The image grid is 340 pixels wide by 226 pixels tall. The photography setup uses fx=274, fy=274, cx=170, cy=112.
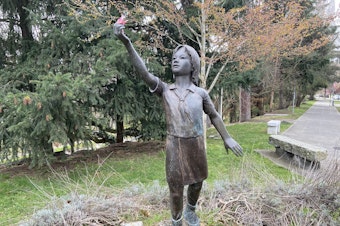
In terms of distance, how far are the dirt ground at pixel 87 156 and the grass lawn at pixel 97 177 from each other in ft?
0.51

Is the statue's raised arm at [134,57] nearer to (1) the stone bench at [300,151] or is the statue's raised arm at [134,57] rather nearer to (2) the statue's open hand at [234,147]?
(2) the statue's open hand at [234,147]

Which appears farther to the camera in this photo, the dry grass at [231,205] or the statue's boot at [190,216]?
the dry grass at [231,205]

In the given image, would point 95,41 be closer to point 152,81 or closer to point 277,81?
point 152,81

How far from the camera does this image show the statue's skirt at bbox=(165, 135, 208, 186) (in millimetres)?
2439

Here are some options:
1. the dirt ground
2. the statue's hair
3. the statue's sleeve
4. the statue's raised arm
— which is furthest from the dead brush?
the dirt ground

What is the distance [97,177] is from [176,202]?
136 inches

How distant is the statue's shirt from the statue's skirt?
0.06 meters

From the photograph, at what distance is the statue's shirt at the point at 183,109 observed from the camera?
7.98ft

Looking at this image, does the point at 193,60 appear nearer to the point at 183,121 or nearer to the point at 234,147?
the point at 183,121

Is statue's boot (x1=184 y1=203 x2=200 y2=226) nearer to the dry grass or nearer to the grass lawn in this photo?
the dry grass

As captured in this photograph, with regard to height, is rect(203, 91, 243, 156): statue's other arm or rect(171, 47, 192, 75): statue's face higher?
rect(171, 47, 192, 75): statue's face

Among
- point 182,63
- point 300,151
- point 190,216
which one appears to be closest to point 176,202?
point 190,216

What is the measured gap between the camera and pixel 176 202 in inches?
103

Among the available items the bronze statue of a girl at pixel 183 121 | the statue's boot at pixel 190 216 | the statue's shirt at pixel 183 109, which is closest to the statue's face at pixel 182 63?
the bronze statue of a girl at pixel 183 121
